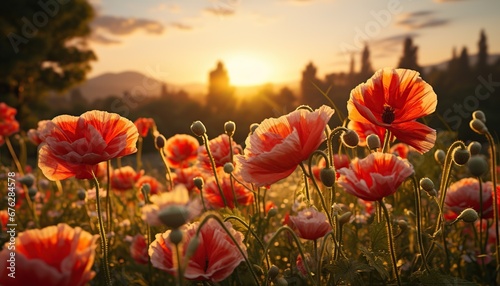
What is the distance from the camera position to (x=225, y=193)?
6.70 ft

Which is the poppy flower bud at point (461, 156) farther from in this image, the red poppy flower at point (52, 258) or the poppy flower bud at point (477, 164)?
the red poppy flower at point (52, 258)

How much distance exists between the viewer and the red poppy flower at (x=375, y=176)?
1.08 metres

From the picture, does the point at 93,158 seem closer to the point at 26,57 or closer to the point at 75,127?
the point at 75,127

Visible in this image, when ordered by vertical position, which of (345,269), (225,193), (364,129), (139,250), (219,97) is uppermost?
(219,97)

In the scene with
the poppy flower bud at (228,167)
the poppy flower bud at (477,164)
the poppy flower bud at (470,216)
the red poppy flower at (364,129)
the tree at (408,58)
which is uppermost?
the tree at (408,58)

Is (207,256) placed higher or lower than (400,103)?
lower

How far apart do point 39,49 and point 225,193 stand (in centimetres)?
1435

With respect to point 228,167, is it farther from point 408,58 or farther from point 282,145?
point 408,58

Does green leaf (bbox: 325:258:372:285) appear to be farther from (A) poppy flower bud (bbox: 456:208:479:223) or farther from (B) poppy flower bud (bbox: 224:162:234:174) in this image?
(B) poppy flower bud (bbox: 224:162:234:174)

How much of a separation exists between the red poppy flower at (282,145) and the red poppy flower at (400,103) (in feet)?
0.67

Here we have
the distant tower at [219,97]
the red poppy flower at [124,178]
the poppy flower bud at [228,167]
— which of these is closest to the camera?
the poppy flower bud at [228,167]

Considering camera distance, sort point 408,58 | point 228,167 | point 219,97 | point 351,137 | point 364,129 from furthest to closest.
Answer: point 408,58 → point 219,97 → point 228,167 → point 364,129 → point 351,137

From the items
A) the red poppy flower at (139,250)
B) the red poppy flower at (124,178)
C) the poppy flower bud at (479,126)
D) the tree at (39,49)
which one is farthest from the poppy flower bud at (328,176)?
the tree at (39,49)

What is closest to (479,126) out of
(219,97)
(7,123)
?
(7,123)
